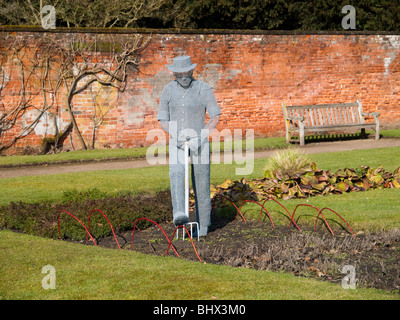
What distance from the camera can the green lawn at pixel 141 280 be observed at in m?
4.91

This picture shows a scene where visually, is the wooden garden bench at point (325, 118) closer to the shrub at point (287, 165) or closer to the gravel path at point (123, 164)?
the gravel path at point (123, 164)

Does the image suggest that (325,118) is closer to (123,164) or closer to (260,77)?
(260,77)

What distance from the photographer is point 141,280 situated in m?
5.29

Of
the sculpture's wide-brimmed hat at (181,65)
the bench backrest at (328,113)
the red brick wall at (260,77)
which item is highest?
the red brick wall at (260,77)

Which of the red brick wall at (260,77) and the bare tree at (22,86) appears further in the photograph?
the red brick wall at (260,77)

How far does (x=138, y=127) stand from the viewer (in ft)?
53.7

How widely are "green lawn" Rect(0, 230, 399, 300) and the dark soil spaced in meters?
0.36

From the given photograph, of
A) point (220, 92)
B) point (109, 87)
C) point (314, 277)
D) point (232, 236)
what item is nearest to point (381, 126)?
point (220, 92)

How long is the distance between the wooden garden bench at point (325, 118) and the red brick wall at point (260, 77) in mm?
656

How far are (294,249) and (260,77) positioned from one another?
11.8 meters

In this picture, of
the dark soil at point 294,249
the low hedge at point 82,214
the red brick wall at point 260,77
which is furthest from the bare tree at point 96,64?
the dark soil at point 294,249

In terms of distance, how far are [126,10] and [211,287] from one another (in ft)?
60.9

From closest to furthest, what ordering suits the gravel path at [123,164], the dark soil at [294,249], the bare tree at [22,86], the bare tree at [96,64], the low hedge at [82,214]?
1. the dark soil at [294,249]
2. the low hedge at [82,214]
3. the gravel path at [123,164]
4. the bare tree at [22,86]
5. the bare tree at [96,64]

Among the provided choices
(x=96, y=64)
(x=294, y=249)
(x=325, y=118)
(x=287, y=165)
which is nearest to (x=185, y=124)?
(x=294, y=249)
